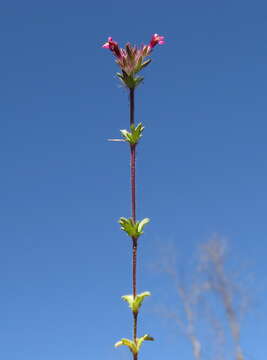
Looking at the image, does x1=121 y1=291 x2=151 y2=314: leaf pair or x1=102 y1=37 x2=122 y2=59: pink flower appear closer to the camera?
x1=121 y1=291 x2=151 y2=314: leaf pair

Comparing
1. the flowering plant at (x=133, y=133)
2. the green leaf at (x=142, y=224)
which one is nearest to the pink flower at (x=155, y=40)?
the flowering plant at (x=133, y=133)

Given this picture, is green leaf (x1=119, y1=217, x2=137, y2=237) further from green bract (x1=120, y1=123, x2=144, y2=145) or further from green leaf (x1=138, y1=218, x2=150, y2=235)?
green bract (x1=120, y1=123, x2=144, y2=145)

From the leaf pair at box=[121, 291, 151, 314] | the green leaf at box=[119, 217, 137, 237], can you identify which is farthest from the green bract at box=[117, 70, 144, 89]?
the leaf pair at box=[121, 291, 151, 314]

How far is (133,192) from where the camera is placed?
1.29 meters

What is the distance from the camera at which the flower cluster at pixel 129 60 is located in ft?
4.80

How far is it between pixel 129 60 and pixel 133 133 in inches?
9.4

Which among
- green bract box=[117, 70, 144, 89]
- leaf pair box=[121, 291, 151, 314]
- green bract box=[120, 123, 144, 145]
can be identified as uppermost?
green bract box=[117, 70, 144, 89]

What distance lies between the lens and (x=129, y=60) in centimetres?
151

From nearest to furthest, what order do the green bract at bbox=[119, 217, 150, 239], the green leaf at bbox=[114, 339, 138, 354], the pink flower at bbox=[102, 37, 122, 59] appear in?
the green leaf at bbox=[114, 339, 138, 354]
the green bract at bbox=[119, 217, 150, 239]
the pink flower at bbox=[102, 37, 122, 59]

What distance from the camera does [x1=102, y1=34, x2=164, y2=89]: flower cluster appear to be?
1.46 m

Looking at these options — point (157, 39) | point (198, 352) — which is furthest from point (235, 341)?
point (157, 39)

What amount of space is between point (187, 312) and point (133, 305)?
64.9 ft

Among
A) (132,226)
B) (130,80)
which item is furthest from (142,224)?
(130,80)

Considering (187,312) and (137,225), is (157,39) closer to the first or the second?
(137,225)
